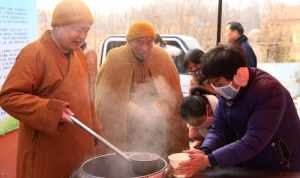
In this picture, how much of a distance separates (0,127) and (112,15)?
1771 millimetres

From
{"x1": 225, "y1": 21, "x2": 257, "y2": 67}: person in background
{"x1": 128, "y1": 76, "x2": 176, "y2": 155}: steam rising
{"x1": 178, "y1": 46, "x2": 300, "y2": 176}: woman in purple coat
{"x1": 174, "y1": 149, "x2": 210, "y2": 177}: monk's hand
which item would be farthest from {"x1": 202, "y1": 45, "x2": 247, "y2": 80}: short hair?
{"x1": 225, "y1": 21, "x2": 257, "y2": 67}: person in background

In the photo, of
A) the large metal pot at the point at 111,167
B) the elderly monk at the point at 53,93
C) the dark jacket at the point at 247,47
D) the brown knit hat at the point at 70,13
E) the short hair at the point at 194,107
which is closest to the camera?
the large metal pot at the point at 111,167

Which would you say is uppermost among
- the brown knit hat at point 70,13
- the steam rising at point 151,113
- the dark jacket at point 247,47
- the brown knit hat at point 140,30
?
the brown knit hat at point 70,13

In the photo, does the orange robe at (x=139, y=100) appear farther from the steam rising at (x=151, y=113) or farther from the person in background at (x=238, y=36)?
the person in background at (x=238, y=36)

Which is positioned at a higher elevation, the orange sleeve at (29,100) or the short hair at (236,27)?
the short hair at (236,27)

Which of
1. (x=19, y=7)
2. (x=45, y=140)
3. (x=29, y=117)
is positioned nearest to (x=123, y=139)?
(x=45, y=140)

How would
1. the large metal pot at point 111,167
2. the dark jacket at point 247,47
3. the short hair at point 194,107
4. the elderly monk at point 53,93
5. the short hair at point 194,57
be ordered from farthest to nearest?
1. the dark jacket at point 247,47
2. the short hair at point 194,57
3. the short hair at point 194,107
4. the elderly monk at point 53,93
5. the large metal pot at point 111,167

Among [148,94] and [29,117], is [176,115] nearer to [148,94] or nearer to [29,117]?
[148,94]

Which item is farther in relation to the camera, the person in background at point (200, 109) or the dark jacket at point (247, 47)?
the dark jacket at point (247, 47)

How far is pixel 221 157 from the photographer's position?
135 centimetres

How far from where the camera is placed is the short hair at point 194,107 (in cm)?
192

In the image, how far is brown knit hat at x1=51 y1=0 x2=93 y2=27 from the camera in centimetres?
152

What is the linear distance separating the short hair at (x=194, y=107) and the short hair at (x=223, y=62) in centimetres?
58

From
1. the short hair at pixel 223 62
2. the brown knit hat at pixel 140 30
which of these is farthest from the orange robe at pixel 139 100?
the short hair at pixel 223 62
